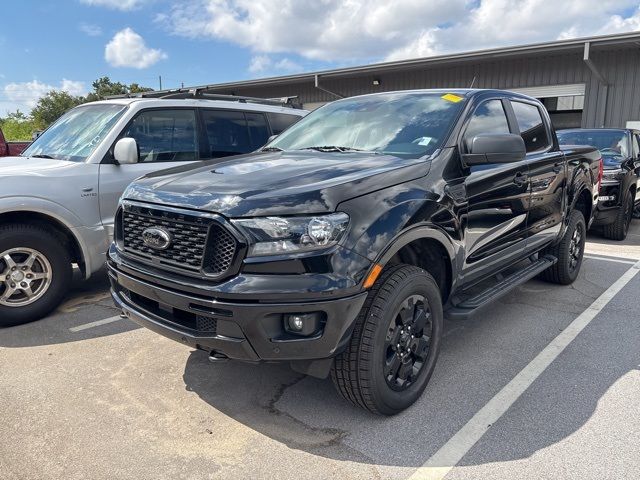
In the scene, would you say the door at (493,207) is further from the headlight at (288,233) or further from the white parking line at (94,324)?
the white parking line at (94,324)

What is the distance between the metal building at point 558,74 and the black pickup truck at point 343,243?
1152 cm

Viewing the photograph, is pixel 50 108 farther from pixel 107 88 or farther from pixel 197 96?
pixel 197 96

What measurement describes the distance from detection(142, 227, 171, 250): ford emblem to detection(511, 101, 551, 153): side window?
310cm

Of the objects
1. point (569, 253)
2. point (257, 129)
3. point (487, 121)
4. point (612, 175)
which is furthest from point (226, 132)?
point (612, 175)

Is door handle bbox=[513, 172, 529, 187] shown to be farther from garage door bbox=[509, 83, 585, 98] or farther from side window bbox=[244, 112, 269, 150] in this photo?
garage door bbox=[509, 83, 585, 98]

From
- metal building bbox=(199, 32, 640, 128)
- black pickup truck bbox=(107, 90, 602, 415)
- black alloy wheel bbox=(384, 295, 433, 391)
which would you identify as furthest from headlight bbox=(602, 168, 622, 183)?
metal building bbox=(199, 32, 640, 128)

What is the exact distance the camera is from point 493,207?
11.7ft

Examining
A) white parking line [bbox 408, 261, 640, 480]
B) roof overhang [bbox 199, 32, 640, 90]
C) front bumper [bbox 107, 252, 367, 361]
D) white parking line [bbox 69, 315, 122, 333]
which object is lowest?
white parking line [bbox 408, 261, 640, 480]

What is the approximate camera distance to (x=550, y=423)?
278cm

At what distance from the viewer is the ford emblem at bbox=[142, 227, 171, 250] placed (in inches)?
103

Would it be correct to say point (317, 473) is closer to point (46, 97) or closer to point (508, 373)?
point (508, 373)

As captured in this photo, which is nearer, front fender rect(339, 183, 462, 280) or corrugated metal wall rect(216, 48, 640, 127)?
front fender rect(339, 183, 462, 280)

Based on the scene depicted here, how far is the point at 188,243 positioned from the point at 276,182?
552 mm

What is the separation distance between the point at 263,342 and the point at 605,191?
7059mm
